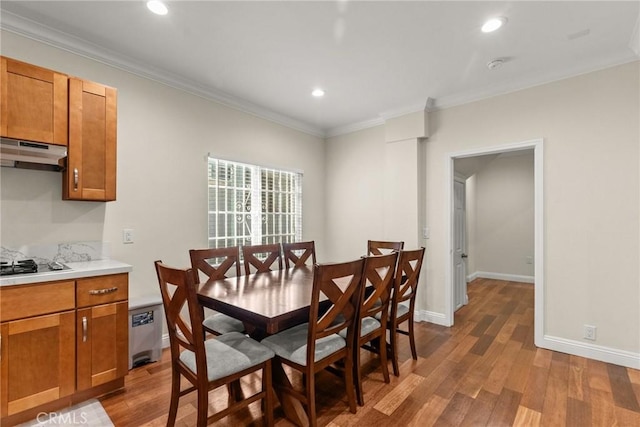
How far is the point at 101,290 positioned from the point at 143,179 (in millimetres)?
1139

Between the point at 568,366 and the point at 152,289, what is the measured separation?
3854 mm

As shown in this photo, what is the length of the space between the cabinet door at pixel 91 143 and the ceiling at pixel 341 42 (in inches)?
19.2

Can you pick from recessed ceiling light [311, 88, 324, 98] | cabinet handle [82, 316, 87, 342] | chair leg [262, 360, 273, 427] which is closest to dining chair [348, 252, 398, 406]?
chair leg [262, 360, 273, 427]

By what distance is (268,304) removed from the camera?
1.82 metres

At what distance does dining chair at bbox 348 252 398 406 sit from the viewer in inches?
81.1

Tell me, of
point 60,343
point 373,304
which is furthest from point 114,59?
point 373,304

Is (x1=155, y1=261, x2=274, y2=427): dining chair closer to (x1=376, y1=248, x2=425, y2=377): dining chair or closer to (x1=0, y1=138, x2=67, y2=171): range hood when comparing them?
(x1=376, y1=248, x2=425, y2=377): dining chair

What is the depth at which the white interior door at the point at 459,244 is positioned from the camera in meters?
4.27

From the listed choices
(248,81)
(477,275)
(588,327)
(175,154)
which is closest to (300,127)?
(248,81)

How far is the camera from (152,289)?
114 inches

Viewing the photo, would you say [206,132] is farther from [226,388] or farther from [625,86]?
[625,86]

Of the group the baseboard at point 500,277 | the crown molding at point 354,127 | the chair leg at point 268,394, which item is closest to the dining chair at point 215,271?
the chair leg at point 268,394

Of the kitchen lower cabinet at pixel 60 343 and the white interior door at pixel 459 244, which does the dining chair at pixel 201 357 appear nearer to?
the kitchen lower cabinet at pixel 60 343

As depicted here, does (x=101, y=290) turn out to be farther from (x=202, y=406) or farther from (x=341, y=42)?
(x=341, y=42)
